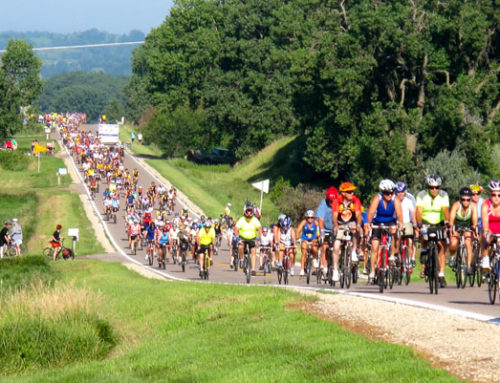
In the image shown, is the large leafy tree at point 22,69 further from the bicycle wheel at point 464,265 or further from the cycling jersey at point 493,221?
the cycling jersey at point 493,221

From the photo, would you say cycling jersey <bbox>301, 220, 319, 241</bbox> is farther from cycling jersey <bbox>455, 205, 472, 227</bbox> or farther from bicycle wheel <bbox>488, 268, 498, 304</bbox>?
bicycle wheel <bbox>488, 268, 498, 304</bbox>

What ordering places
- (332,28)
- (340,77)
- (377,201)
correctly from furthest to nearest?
(332,28)
(340,77)
(377,201)

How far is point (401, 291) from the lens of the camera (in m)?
18.6

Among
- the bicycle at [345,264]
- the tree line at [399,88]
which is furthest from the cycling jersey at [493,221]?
the tree line at [399,88]

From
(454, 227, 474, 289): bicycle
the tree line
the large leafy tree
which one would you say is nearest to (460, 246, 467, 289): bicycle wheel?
(454, 227, 474, 289): bicycle

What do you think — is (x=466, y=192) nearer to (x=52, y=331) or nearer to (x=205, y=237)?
(x=52, y=331)

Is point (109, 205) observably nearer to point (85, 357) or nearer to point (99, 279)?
point (99, 279)

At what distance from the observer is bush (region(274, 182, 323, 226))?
6316 cm

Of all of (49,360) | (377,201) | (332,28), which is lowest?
(49,360)

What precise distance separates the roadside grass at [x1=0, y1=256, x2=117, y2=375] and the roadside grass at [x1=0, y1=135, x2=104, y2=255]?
97.3ft

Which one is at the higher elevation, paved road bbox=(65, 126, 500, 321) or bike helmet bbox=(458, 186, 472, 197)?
bike helmet bbox=(458, 186, 472, 197)

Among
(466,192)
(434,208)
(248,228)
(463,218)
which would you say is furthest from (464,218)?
(248,228)

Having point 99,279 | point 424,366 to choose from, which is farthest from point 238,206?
point 424,366

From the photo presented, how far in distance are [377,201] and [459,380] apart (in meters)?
7.64
